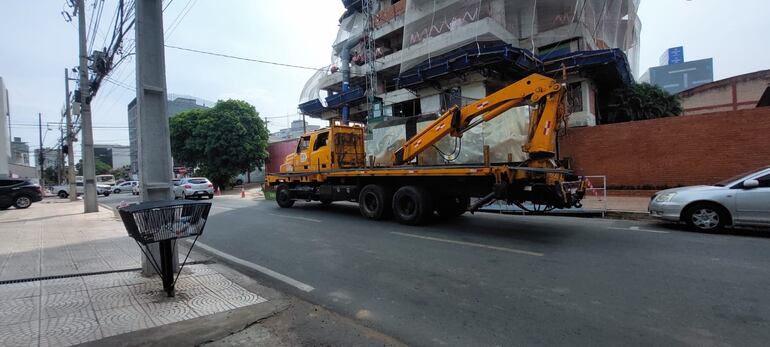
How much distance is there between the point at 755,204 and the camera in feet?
25.0

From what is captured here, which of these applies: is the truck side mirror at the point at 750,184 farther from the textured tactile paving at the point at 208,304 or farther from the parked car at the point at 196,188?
the parked car at the point at 196,188

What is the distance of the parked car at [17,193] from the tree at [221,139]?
13.1 meters

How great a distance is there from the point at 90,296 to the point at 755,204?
11073 mm

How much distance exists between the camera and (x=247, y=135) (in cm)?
3378

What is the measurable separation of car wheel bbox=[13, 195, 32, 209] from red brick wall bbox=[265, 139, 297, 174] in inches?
780

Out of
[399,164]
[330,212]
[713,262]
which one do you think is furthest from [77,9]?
[713,262]

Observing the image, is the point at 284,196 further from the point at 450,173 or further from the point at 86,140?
the point at 86,140

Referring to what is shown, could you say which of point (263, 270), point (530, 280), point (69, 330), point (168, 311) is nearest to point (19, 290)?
point (69, 330)

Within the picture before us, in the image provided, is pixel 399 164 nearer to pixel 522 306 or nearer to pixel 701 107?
pixel 522 306

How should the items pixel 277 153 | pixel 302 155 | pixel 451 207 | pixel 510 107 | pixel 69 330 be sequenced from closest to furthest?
pixel 69 330, pixel 510 107, pixel 451 207, pixel 302 155, pixel 277 153

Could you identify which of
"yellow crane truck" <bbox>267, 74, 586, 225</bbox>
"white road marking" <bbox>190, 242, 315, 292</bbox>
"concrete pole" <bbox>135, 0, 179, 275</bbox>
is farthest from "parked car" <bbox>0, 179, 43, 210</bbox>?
"concrete pole" <bbox>135, 0, 179, 275</bbox>

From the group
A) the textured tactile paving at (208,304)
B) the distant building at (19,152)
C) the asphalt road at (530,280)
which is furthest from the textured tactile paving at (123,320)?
the distant building at (19,152)

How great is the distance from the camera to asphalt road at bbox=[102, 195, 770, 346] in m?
3.61

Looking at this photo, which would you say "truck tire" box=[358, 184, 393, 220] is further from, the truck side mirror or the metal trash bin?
Answer: the truck side mirror
